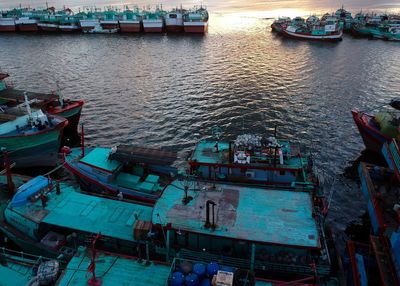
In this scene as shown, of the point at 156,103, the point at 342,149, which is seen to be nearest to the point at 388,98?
the point at 342,149

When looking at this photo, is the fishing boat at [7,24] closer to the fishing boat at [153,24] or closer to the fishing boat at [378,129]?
the fishing boat at [153,24]

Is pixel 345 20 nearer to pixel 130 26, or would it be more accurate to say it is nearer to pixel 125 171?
pixel 130 26

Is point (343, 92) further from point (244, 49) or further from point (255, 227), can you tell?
point (255, 227)

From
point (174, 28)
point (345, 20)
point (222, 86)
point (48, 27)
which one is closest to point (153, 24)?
point (174, 28)

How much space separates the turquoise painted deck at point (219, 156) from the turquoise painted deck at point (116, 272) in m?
11.6

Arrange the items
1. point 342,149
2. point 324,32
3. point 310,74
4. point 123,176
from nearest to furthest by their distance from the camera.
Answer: point 123,176, point 342,149, point 310,74, point 324,32

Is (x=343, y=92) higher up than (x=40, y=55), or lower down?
lower down

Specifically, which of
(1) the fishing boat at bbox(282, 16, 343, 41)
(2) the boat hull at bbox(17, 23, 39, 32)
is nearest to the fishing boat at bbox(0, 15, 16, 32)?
(2) the boat hull at bbox(17, 23, 39, 32)

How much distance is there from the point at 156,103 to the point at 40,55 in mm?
52866

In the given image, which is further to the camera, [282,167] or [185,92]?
[185,92]

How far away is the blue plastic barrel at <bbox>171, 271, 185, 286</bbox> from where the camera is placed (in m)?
17.7

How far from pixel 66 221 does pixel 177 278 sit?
12127 mm

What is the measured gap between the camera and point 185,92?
218 feet

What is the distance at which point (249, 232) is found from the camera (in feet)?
67.8
